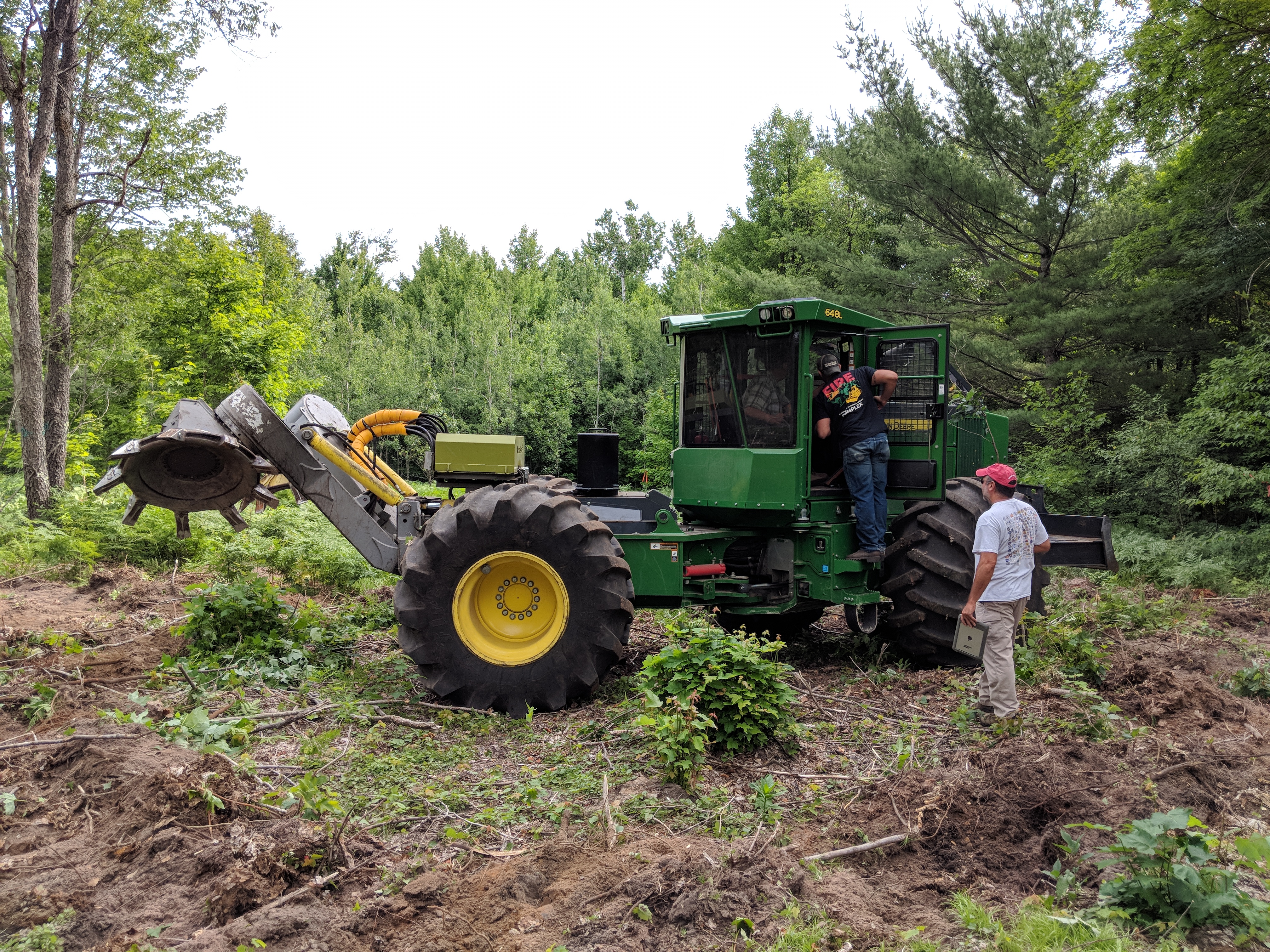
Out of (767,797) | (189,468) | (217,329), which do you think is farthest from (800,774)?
(217,329)

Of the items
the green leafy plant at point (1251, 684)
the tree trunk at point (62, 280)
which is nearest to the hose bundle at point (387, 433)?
the green leafy plant at point (1251, 684)

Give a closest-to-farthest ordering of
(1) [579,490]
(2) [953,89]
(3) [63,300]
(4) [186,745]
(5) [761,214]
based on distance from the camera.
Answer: (4) [186,745] < (1) [579,490] < (3) [63,300] < (2) [953,89] < (5) [761,214]

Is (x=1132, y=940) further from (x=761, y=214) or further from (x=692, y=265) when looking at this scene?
(x=692, y=265)

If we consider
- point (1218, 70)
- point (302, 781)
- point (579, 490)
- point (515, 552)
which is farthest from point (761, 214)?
point (302, 781)

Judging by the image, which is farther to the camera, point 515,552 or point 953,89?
point 953,89

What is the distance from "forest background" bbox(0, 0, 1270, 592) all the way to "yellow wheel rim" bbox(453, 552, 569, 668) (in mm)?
4035

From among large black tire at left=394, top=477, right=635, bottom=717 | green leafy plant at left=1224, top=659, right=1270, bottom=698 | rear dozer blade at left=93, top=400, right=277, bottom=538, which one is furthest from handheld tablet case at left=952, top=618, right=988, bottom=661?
rear dozer blade at left=93, top=400, right=277, bottom=538

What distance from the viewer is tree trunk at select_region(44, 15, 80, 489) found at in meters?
13.1

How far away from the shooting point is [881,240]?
81.9 feet

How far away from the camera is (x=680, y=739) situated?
173 inches

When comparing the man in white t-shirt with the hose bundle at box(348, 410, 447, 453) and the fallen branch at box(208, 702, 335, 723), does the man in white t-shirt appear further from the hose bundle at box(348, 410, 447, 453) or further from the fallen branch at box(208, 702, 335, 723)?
the hose bundle at box(348, 410, 447, 453)

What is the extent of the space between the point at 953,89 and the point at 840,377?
12.9 meters

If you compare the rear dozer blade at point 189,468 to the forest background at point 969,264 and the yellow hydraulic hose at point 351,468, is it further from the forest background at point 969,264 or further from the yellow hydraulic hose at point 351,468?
the forest background at point 969,264

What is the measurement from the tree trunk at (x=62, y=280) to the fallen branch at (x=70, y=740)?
34.4 feet
